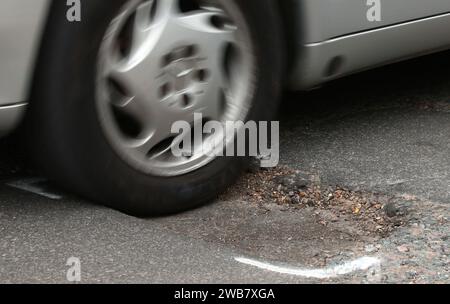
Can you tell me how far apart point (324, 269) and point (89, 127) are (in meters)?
0.96

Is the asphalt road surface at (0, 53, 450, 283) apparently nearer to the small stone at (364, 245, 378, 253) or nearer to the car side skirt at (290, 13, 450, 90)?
the small stone at (364, 245, 378, 253)

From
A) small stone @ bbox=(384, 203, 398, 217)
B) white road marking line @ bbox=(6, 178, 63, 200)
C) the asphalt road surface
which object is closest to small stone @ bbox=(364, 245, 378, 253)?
the asphalt road surface

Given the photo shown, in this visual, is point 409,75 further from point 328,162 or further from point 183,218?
point 183,218

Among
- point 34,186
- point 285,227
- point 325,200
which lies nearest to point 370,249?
point 285,227

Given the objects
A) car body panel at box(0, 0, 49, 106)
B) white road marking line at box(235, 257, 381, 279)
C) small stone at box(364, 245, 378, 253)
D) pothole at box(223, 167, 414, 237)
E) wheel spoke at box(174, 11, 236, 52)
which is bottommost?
pothole at box(223, 167, 414, 237)

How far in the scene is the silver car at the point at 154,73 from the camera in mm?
2602

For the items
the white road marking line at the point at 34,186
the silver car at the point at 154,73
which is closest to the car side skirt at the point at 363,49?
the silver car at the point at 154,73

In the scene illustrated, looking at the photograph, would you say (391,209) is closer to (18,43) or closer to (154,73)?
(154,73)

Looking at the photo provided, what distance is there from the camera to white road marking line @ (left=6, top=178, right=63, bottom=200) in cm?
307

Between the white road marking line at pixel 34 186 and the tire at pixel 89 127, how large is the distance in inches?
9.2

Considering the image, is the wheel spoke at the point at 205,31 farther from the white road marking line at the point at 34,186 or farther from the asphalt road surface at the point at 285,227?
the white road marking line at the point at 34,186

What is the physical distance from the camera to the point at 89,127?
271 cm

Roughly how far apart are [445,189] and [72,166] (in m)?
1.59

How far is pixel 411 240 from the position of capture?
2850mm
